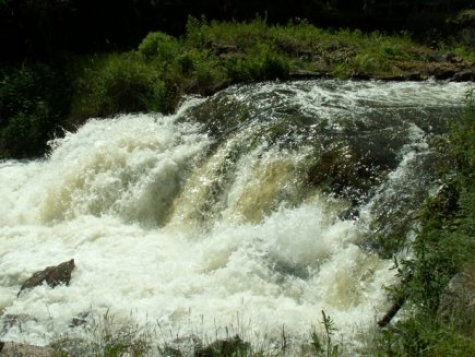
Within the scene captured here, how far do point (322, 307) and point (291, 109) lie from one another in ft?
14.8

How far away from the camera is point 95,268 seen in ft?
24.3

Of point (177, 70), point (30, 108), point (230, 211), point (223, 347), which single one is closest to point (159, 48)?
point (177, 70)

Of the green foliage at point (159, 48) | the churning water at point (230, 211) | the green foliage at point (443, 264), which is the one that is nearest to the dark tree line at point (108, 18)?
the green foliage at point (159, 48)

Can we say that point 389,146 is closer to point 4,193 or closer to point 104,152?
point 104,152

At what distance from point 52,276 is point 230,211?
2554 millimetres

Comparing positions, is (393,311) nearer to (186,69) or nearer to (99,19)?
(186,69)

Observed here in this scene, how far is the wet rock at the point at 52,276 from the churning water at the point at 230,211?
0.11 metres

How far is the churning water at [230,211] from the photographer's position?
632cm

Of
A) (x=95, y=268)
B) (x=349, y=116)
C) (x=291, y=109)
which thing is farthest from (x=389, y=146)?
(x=95, y=268)

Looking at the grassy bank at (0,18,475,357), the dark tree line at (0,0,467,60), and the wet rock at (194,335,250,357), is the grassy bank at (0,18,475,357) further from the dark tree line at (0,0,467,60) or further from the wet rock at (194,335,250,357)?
the wet rock at (194,335,250,357)

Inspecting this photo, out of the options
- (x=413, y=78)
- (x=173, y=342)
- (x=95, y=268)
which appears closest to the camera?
(x=173, y=342)

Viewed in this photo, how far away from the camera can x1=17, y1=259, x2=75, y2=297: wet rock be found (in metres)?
7.04

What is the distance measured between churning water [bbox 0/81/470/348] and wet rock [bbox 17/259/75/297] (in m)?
0.11

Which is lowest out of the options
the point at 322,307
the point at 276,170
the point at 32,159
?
the point at 32,159
